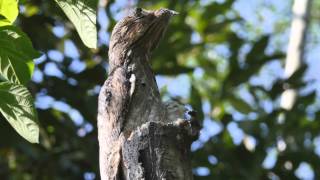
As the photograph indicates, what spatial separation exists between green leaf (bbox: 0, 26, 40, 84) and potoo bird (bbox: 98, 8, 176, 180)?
0.80 feet

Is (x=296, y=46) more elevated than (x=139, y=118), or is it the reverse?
(x=296, y=46)

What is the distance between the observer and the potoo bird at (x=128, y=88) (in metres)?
2.00

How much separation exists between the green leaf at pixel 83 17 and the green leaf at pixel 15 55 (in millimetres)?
150

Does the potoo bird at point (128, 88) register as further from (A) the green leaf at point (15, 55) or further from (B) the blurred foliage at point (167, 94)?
(B) the blurred foliage at point (167, 94)

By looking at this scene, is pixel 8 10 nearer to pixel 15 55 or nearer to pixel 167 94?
pixel 15 55

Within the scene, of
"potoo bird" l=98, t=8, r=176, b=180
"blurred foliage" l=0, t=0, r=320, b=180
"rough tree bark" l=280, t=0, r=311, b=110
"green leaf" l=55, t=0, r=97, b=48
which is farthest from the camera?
"rough tree bark" l=280, t=0, r=311, b=110

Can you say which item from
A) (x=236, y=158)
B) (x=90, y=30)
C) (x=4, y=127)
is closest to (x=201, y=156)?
(x=236, y=158)

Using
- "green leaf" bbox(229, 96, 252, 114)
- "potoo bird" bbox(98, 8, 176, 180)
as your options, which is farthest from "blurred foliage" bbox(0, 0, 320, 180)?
"potoo bird" bbox(98, 8, 176, 180)

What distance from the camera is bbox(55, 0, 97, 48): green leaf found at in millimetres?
2115

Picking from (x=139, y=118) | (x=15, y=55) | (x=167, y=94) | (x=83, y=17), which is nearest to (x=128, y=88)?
(x=139, y=118)

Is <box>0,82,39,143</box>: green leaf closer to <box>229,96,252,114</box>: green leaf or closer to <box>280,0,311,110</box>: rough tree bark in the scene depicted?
<box>229,96,252,114</box>: green leaf

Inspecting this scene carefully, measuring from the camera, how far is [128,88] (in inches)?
85.2

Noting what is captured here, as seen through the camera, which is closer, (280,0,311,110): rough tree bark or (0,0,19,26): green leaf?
(0,0,19,26): green leaf

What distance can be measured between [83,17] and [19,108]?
1.11 feet
